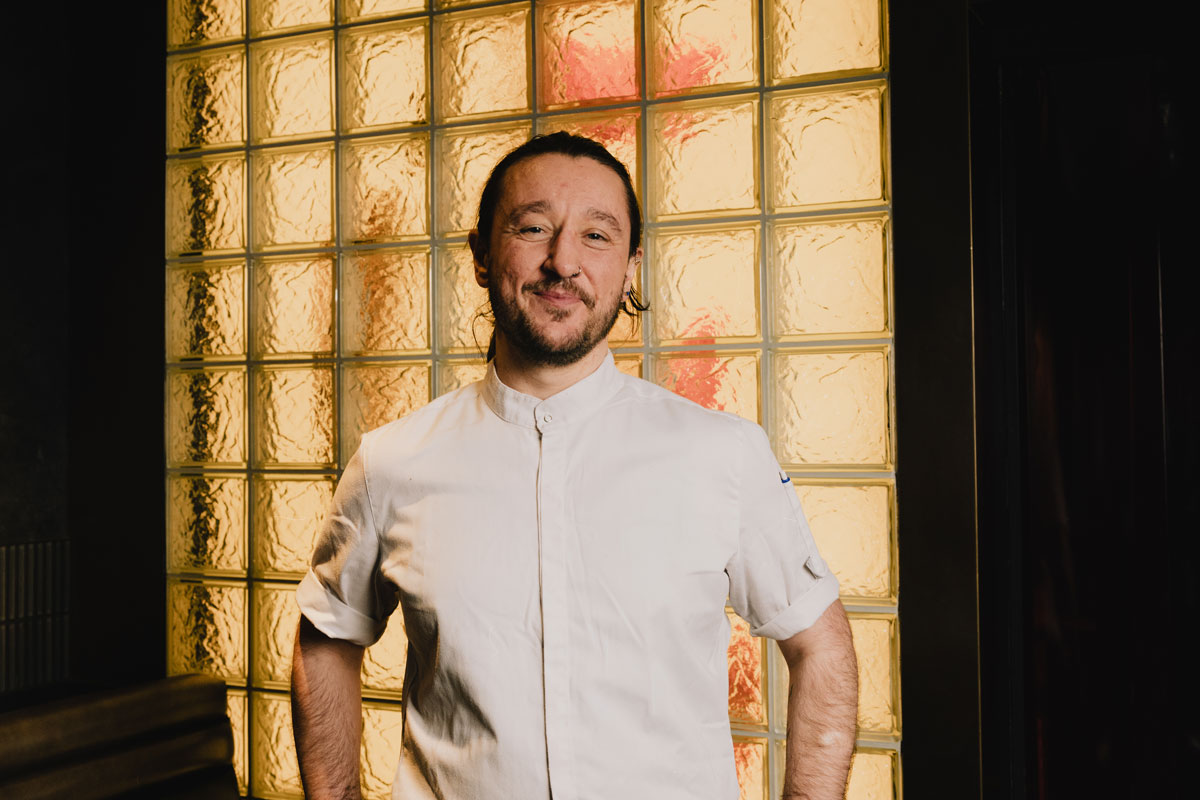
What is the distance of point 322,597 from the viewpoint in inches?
55.4

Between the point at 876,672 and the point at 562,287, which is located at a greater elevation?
the point at 562,287

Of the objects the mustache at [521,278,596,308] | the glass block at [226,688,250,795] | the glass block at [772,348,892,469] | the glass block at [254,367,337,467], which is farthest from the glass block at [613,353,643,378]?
the glass block at [226,688,250,795]

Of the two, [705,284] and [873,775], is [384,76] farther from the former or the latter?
[873,775]

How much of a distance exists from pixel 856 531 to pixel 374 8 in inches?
66.0

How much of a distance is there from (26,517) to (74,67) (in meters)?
1.22

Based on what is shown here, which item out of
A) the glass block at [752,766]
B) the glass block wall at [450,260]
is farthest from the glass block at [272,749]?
the glass block at [752,766]

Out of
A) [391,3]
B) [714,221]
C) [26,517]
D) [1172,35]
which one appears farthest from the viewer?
[26,517]

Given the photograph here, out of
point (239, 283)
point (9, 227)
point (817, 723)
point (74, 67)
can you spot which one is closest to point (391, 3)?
point (239, 283)

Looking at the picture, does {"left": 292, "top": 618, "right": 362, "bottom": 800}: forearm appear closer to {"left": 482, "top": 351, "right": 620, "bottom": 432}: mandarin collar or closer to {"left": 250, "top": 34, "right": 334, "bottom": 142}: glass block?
{"left": 482, "top": 351, "right": 620, "bottom": 432}: mandarin collar

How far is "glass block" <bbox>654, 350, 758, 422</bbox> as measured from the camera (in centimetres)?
187

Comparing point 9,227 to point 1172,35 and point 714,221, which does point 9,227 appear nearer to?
point 714,221

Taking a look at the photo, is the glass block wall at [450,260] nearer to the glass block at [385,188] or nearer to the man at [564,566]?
the glass block at [385,188]

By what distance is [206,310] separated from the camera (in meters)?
2.31

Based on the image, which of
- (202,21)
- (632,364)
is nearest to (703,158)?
(632,364)
